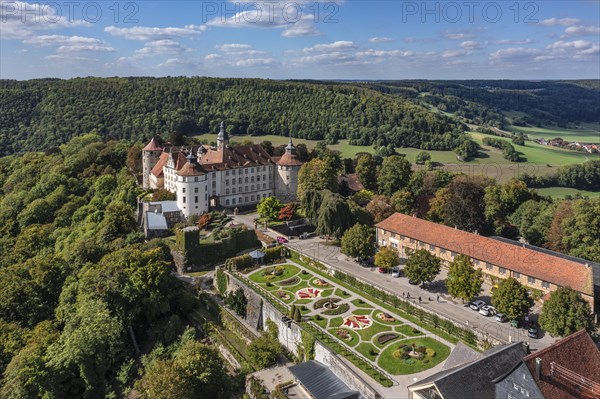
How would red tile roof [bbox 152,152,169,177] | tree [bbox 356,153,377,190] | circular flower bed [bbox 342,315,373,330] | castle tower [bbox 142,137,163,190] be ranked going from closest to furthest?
1. circular flower bed [bbox 342,315,373,330]
2. red tile roof [bbox 152,152,169,177]
3. castle tower [bbox 142,137,163,190]
4. tree [bbox 356,153,377,190]

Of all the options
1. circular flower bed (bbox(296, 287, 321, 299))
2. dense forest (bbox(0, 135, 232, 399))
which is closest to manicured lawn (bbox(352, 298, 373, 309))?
circular flower bed (bbox(296, 287, 321, 299))

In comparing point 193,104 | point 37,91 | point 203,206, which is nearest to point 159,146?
point 203,206

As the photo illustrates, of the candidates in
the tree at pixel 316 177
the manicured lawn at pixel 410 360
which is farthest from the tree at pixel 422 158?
the manicured lawn at pixel 410 360

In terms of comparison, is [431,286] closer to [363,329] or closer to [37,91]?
[363,329]

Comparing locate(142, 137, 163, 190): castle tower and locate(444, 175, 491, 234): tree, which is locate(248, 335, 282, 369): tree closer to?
locate(444, 175, 491, 234): tree

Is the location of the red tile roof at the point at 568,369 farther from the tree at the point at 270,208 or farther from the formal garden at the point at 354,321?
the tree at the point at 270,208
